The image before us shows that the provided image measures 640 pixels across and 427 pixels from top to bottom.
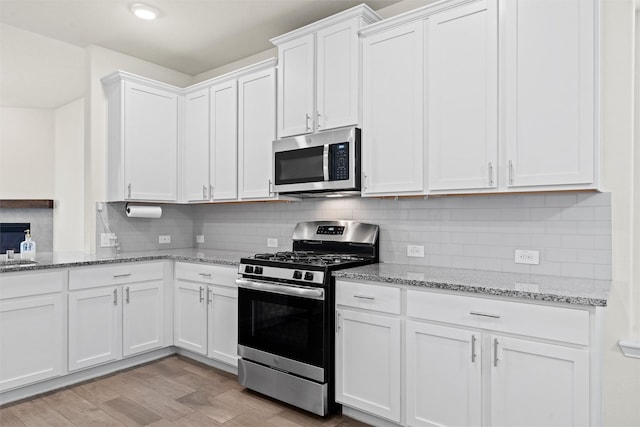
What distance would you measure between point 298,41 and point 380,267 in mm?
1756

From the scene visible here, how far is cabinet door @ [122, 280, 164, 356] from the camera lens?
3375 millimetres

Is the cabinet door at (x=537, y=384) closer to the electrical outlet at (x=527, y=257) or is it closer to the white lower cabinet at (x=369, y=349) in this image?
the white lower cabinet at (x=369, y=349)

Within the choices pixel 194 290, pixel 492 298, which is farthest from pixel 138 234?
pixel 492 298

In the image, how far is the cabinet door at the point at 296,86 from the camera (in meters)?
3.03

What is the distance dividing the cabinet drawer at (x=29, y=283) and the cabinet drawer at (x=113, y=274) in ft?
0.31


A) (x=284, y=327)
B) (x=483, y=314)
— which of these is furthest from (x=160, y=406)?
(x=483, y=314)

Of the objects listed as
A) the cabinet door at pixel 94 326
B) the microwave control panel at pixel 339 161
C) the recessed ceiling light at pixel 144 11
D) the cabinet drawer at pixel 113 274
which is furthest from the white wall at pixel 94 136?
the microwave control panel at pixel 339 161

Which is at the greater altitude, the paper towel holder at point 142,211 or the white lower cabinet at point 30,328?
the paper towel holder at point 142,211

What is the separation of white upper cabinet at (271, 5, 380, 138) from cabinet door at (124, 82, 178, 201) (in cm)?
133

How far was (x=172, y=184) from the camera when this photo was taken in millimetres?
3971

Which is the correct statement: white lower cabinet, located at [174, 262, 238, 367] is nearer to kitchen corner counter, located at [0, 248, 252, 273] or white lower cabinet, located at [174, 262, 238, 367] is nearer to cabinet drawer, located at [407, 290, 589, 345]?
kitchen corner counter, located at [0, 248, 252, 273]

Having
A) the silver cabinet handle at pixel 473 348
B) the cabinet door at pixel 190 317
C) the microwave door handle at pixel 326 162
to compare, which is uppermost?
the microwave door handle at pixel 326 162

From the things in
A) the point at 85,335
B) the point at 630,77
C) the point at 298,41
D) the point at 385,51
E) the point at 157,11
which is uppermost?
the point at 157,11

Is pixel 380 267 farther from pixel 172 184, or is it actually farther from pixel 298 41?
pixel 172 184
